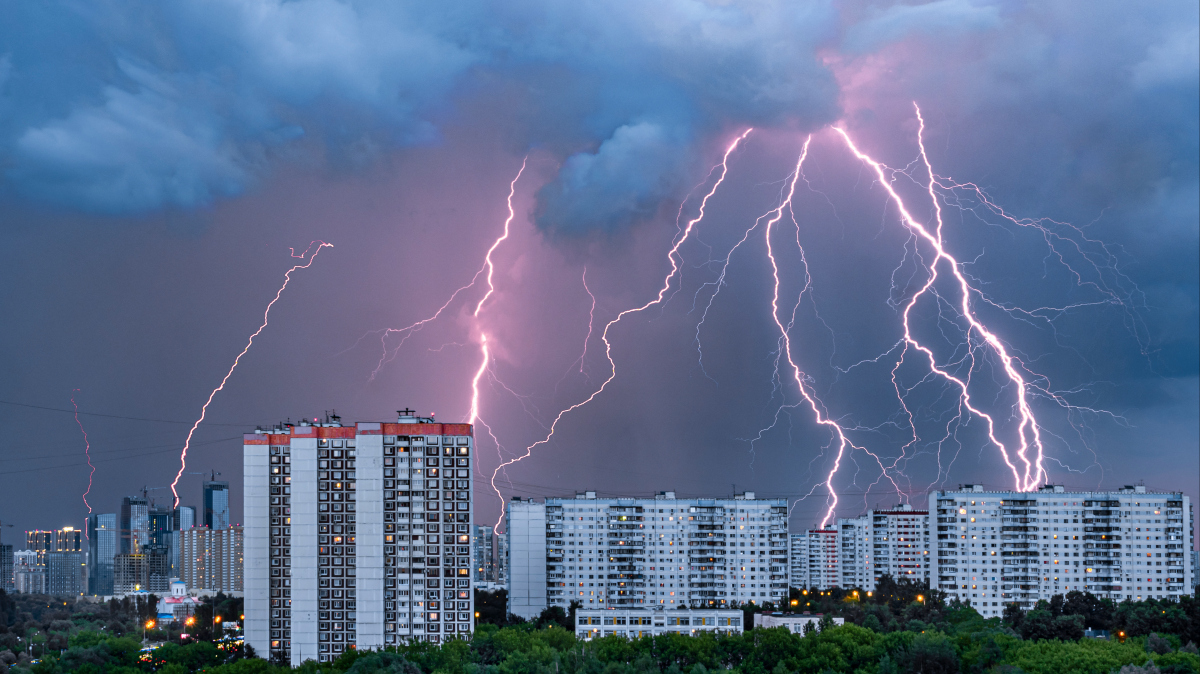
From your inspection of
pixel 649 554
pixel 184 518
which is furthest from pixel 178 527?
pixel 649 554

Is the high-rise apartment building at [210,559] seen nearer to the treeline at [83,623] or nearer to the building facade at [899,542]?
the treeline at [83,623]

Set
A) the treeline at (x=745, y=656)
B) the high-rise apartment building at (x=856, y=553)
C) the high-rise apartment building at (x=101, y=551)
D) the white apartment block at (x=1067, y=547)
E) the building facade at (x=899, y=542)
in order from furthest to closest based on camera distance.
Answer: the high-rise apartment building at (x=101, y=551), the high-rise apartment building at (x=856, y=553), the building facade at (x=899, y=542), the white apartment block at (x=1067, y=547), the treeline at (x=745, y=656)

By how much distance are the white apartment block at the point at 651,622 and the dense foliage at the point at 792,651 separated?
7.58ft

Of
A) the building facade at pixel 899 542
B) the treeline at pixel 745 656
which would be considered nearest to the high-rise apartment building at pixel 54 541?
the treeline at pixel 745 656

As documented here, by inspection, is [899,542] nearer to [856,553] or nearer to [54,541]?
[856,553]

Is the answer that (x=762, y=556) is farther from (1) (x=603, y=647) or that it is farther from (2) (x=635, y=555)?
(1) (x=603, y=647)

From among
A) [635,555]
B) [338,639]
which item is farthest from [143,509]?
[338,639]

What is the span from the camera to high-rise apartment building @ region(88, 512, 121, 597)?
61.6 m

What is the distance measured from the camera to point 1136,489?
40531 mm

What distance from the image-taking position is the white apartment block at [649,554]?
137 ft

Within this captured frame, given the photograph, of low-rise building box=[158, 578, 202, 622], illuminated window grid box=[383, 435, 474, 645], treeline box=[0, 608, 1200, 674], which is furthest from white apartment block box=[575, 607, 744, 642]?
low-rise building box=[158, 578, 202, 622]

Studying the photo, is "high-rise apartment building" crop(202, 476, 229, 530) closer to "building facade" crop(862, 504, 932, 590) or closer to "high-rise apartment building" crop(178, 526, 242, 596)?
"high-rise apartment building" crop(178, 526, 242, 596)

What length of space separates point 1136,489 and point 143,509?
2095 inches

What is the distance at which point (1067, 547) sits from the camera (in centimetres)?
3966
